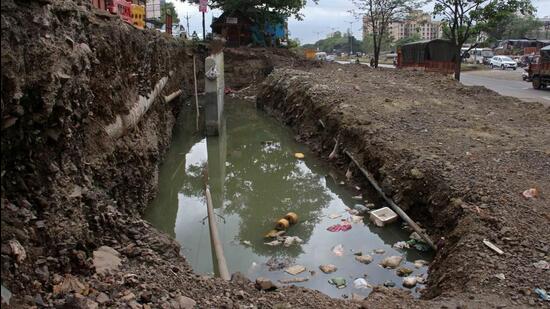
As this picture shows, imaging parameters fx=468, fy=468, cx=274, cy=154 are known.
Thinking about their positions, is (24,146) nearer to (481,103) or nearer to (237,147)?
(237,147)

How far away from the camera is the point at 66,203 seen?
4.35m

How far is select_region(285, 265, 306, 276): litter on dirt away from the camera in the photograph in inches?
236

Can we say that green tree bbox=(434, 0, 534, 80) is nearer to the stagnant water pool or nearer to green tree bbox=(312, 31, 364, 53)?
the stagnant water pool

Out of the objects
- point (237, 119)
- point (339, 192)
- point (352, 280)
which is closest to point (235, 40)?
point (237, 119)

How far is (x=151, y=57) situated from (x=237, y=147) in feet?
13.4

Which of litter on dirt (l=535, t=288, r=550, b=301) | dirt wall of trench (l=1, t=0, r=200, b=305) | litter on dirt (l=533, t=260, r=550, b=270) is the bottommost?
litter on dirt (l=535, t=288, r=550, b=301)

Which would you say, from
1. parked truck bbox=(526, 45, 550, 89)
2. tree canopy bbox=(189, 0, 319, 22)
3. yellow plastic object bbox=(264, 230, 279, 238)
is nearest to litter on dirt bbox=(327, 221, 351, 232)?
yellow plastic object bbox=(264, 230, 279, 238)

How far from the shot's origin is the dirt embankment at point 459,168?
4.82 metres

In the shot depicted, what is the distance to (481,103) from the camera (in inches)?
522

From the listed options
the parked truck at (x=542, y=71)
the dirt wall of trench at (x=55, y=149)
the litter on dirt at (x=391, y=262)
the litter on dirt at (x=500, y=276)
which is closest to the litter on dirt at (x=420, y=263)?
the litter on dirt at (x=391, y=262)

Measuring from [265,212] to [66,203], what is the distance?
464 cm

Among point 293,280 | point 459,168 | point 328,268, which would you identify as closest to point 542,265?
point 328,268

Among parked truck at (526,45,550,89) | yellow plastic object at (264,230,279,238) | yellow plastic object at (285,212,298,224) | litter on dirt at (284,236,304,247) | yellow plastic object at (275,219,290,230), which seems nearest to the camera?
litter on dirt at (284,236,304,247)

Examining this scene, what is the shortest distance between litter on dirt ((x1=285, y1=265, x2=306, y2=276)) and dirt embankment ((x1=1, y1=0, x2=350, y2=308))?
1334mm
